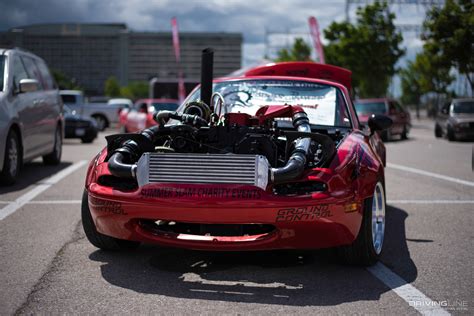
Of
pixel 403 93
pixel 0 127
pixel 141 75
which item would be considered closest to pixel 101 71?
pixel 141 75

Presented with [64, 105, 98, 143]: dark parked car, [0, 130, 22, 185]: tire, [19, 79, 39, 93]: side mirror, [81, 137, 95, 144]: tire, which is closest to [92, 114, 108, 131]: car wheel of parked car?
[81, 137, 95, 144]: tire

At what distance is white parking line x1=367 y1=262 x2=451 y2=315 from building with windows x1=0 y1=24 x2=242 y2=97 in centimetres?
18649

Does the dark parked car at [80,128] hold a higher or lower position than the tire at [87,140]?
higher

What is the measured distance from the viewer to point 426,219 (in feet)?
20.4

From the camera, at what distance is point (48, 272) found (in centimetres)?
412

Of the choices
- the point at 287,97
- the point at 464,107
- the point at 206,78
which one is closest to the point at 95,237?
the point at 206,78

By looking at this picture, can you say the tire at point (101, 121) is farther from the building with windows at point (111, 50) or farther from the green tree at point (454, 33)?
the building with windows at point (111, 50)

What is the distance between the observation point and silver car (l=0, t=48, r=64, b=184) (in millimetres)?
8141

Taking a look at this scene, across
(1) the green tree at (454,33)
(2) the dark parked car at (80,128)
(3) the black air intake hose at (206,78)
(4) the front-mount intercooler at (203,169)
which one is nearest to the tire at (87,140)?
(2) the dark parked car at (80,128)

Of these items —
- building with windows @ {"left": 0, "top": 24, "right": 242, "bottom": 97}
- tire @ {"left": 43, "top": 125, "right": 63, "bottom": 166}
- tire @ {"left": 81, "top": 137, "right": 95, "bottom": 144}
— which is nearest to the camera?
tire @ {"left": 43, "top": 125, "right": 63, "bottom": 166}

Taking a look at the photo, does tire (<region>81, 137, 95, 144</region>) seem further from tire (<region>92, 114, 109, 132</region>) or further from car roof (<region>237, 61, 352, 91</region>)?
car roof (<region>237, 61, 352, 91</region>)

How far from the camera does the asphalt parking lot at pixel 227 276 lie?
3441 millimetres

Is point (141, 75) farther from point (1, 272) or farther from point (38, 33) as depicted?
point (1, 272)

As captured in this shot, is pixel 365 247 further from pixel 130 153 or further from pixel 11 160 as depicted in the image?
pixel 11 160
